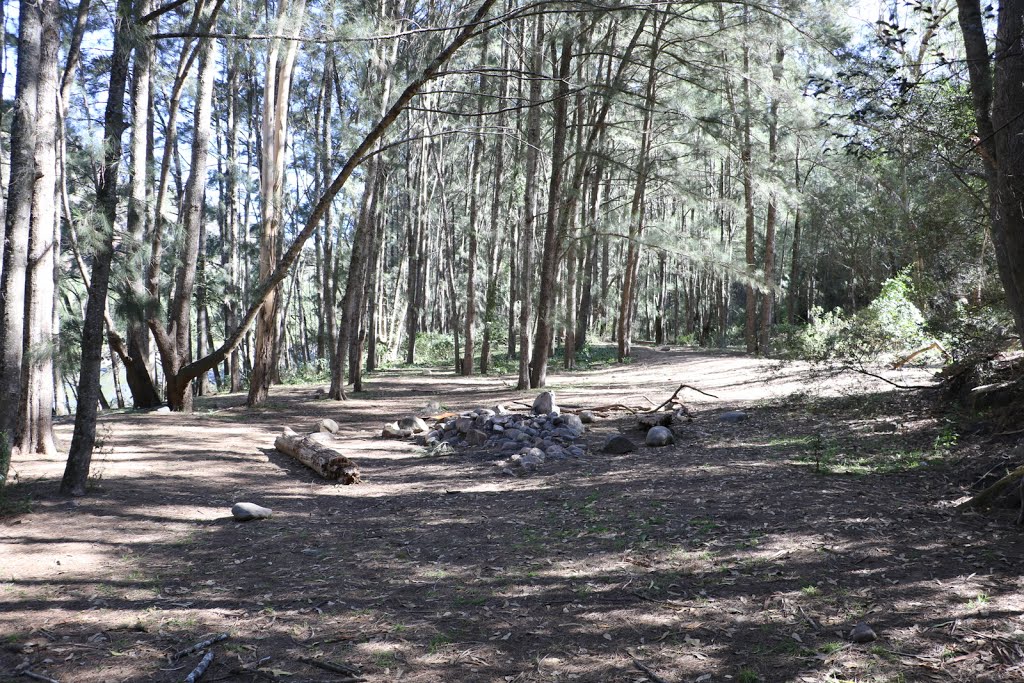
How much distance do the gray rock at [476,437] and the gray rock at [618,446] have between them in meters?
1.64

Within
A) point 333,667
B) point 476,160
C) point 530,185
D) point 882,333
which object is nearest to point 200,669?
point 333,667

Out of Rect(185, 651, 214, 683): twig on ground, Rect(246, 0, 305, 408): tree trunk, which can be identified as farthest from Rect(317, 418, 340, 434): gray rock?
Rect(185, 651, 214, 683): twig on ground

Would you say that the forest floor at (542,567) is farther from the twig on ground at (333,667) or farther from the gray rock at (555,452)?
the gray rock at (555,452)

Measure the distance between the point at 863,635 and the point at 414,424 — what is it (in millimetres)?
7682

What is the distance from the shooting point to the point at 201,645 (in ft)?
11.0

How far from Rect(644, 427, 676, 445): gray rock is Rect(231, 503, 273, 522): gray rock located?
4.62 m

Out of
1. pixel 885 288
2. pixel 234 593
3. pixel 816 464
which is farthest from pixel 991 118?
pixel 885 288

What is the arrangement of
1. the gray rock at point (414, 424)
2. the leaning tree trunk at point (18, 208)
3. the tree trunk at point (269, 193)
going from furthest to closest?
the tree trunk at point (269, 193), the gray rock at point (414, 424), the leaning tree trunk at point (18, 208)

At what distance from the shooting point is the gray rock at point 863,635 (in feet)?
10.5

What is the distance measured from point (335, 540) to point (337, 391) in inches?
378

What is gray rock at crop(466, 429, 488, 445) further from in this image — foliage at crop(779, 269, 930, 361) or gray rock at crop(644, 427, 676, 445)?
foliage at crop(779, 269, 930, 361)

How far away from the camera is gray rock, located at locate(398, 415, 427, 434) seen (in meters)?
10.1

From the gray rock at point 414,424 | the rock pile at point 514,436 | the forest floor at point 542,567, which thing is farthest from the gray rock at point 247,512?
the gray rock at point 414,424

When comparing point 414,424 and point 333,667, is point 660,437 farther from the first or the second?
point 333,667
